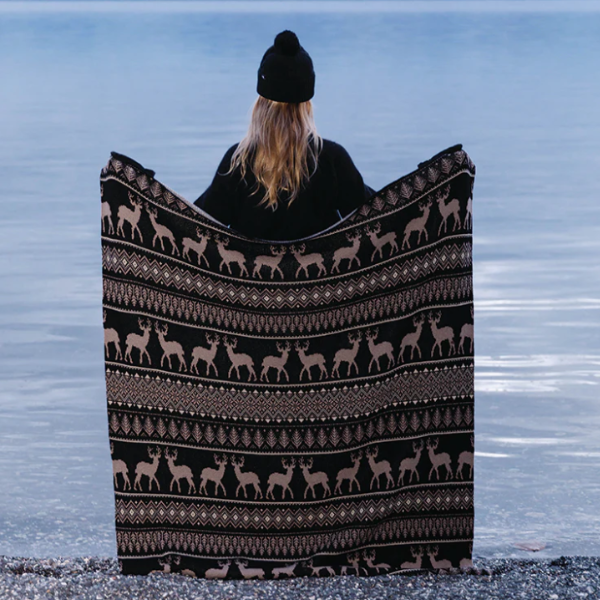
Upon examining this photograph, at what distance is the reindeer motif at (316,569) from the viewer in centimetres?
444

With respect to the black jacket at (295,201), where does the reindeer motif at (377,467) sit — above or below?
below

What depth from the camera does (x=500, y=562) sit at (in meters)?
4.70

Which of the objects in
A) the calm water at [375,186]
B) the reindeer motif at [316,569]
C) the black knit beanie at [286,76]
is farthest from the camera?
the calm water at [375,186]

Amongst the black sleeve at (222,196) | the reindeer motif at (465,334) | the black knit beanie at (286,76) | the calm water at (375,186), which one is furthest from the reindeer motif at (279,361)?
the calm water at (375,186)

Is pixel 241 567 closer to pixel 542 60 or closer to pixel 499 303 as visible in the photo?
pixel 499 303

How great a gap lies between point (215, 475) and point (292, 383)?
1.41 feet

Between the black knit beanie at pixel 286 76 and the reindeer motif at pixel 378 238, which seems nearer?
the black knit beanie at pixel 286 76

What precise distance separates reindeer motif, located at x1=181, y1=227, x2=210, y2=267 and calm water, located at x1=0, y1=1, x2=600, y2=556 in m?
1.79

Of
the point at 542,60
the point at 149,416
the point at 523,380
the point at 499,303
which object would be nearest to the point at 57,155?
the point at 499,303

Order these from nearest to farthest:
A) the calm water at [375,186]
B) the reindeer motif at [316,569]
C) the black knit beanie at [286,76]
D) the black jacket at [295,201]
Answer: the black knit beanie at [286,76] → the black jacket at [295,201] → the reindeer motif at [316,569] → the calm water at [375,186]

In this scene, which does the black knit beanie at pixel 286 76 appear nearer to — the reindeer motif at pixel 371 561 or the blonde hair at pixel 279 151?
the blonde hair at pixel 279 151

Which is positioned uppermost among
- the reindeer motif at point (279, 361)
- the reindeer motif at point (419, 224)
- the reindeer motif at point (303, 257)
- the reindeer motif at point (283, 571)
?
the reindeer motif at point (419, 224)

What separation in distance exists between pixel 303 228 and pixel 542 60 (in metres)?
26.5

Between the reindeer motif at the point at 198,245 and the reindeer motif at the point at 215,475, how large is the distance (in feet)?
2.32
